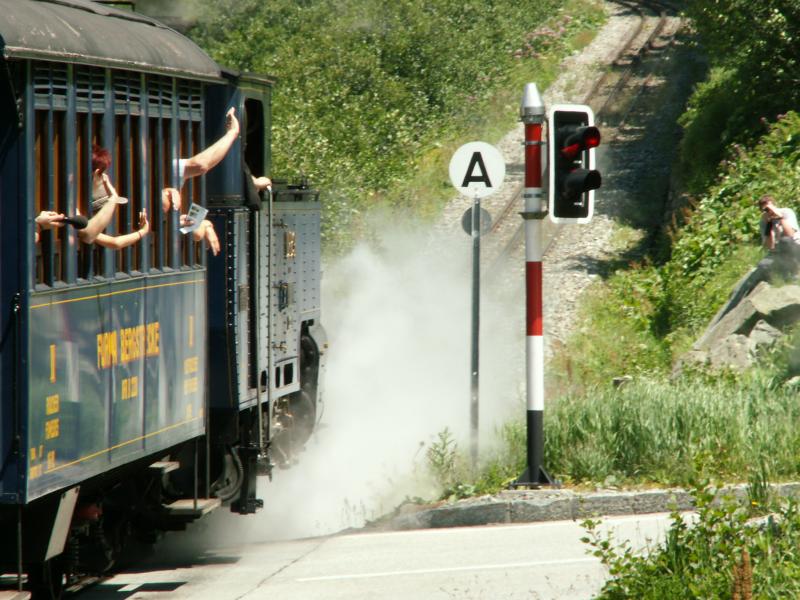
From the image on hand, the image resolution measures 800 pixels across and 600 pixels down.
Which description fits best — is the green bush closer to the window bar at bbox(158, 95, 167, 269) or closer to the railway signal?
the window bar at bbox(158, 95, 167, 269)

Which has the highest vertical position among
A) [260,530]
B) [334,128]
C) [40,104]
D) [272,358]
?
[334,128]

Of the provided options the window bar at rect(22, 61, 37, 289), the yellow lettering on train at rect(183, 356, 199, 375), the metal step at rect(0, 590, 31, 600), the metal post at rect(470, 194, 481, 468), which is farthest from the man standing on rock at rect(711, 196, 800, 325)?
the metal step at rect(0, 590, 31, 600)

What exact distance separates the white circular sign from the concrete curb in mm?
2675

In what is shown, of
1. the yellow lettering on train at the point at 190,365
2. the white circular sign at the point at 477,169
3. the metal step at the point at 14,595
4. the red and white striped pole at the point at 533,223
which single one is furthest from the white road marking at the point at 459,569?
the white circular sign at the point at 477,169

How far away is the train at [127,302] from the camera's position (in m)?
6.61

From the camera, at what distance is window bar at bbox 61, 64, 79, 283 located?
23.4 feet

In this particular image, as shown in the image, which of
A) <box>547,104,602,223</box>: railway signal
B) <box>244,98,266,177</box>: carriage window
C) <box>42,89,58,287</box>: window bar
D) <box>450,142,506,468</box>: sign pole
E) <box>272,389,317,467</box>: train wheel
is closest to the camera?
<box>42,89,58,287</box>: window bar

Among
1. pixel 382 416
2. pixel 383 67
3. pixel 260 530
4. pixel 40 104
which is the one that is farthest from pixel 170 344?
pixel 383 67

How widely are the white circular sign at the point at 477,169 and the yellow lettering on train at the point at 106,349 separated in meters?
4.38

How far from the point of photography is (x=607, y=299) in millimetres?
20344

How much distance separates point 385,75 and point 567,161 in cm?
2782

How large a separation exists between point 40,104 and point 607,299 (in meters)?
14.4

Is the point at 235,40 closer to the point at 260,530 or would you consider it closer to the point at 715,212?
the point at 715,212

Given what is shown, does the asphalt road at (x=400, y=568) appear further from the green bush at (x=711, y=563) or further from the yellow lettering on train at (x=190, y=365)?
the yellow lettering on train at (x=190, y=365)
